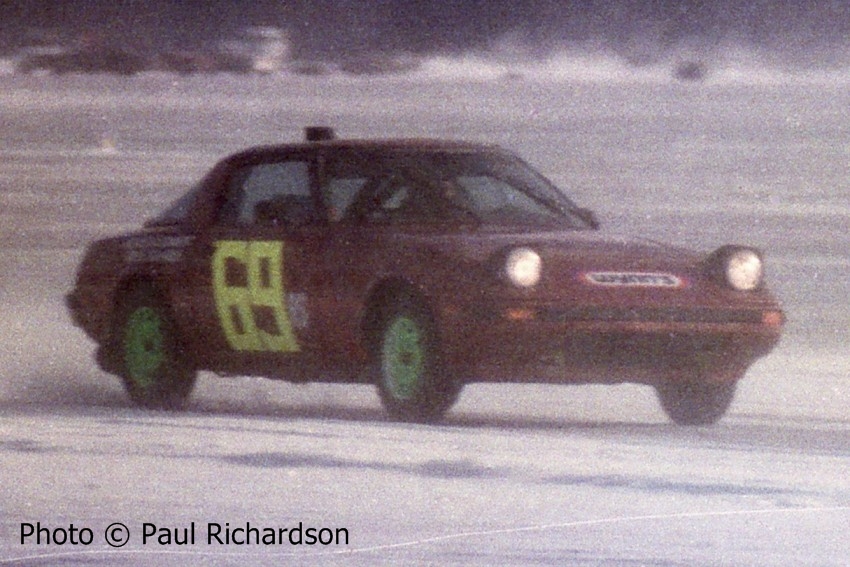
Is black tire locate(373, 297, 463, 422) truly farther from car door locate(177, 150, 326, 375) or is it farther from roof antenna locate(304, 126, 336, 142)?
roof antenna locate(304, 126, 336, 142)

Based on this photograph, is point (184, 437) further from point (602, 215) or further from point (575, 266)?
point (602, 215)

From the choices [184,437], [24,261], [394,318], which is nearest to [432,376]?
[394,318]

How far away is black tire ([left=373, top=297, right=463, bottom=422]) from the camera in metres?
9.26

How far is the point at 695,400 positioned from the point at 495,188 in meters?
1.12

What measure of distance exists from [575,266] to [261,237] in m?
1.35

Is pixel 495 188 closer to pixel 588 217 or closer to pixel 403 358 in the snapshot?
pixel 588 217

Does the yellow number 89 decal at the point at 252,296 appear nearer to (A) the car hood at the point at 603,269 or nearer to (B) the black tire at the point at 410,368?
(B) the black tire at the point at 410,368

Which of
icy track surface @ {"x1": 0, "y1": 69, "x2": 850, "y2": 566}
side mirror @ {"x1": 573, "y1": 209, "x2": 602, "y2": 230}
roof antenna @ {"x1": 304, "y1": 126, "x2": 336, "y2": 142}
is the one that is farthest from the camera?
roof antenna @ {"x1": 304, "y1": 126, "x2": 336, "y2": 142}

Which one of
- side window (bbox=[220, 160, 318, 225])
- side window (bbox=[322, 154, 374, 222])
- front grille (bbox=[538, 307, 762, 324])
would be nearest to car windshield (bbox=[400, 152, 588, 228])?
side window (bbox=[322, 154, 374, 222])

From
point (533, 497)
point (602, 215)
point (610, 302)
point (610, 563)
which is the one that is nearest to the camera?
point (610, 563)

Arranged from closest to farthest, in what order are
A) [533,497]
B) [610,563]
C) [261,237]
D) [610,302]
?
[610,563]
[533,497]
[610,302]
[261,237]

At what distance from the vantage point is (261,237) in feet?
32.5

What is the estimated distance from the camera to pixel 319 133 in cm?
1017

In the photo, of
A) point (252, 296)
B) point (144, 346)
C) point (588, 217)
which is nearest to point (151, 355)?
point (144, 346)
